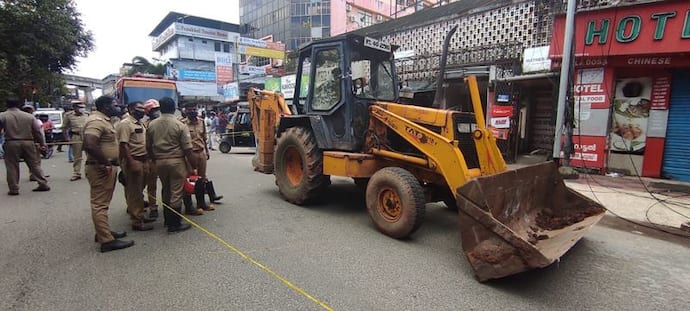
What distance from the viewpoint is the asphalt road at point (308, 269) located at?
2803mm

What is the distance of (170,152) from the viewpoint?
426 centimetres

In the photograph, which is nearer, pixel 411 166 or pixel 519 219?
pixel 519 219

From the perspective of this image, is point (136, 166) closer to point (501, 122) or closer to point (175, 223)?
point (175, 223)

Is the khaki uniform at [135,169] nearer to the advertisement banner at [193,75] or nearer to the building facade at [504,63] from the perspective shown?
the building facade at [504,63]

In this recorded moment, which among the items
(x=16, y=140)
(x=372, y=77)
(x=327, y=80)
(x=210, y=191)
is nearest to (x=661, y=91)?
(x=372, y=77)

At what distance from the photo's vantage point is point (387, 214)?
14.0ft

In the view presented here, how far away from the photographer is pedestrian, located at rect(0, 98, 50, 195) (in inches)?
249

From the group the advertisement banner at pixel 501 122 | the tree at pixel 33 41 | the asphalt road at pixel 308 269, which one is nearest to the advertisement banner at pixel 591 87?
the advertisement banner at pixel 501 122

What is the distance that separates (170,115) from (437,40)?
10.3 m

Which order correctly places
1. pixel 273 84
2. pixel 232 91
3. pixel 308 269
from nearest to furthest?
1. pixel 308 269
2. pixel 273 84
3. pixel 232 91

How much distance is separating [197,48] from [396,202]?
5476 centimetres

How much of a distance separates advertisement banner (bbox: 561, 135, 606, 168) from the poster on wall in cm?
30

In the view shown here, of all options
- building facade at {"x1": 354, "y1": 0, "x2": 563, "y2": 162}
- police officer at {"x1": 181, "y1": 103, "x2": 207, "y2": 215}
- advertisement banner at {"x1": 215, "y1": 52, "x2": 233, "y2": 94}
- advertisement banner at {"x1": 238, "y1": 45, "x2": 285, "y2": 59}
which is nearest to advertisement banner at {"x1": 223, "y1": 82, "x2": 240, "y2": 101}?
advertisement banner at {"x1": 238, "y1": 45, "x2": 285, "y2": 59}

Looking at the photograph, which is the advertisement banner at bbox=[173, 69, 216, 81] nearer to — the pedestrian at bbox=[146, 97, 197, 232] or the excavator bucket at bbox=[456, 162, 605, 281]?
the pedestrian at bbox=[146, 97, 197, 232]
